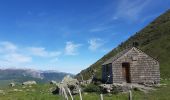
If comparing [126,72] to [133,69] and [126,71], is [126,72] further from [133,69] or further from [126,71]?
[133,69]

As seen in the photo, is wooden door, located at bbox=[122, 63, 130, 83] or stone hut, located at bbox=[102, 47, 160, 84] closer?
stone hut, located at bbox=[102, 47, 160, 84]

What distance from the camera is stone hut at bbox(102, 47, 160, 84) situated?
57312 mm

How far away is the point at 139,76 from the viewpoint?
57562 mm

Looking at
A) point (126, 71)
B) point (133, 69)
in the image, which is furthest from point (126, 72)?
point (133, 69)

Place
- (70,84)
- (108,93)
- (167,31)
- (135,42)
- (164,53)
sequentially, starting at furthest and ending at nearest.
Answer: (135,42), (167,31), (164,53), (70,84), (108,93)

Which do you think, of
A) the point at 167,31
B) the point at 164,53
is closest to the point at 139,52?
the point at 164,53

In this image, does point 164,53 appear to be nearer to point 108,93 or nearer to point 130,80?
point 130,80

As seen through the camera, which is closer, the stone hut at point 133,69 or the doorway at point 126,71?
the stone hut at point 133,69

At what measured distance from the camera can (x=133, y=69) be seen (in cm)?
5772

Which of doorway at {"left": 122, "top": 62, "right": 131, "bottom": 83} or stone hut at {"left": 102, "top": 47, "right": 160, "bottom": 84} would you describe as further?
doorway at {"left": 122, "top": 62, "right": 131, "bottom": 83}

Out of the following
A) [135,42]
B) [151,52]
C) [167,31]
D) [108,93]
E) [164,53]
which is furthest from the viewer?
[135,42]

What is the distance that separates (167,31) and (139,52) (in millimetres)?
70237

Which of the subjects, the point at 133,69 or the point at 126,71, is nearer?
the point at 133,69

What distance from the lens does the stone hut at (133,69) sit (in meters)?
57.3
